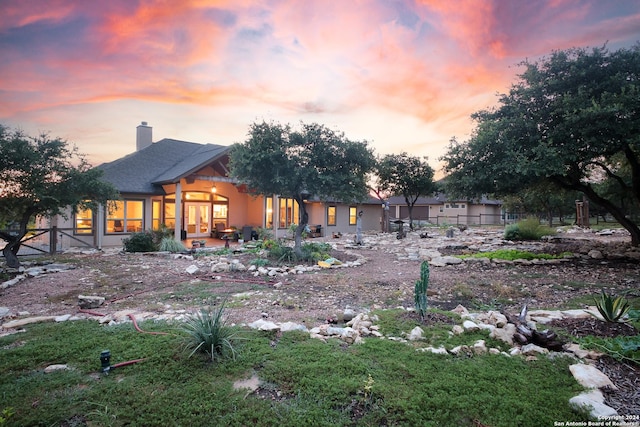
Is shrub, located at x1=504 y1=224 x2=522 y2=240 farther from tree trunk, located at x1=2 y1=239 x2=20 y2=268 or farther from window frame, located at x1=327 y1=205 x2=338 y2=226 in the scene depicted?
tree trunk, located at x1=2 y1=239 x2=20 y2=268

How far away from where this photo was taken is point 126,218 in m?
14.8

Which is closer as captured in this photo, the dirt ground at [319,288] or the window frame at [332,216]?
the dirt ground at [319,288]

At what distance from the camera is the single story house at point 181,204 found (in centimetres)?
1408

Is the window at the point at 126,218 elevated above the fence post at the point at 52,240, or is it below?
above

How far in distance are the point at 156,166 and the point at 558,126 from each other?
17778mm

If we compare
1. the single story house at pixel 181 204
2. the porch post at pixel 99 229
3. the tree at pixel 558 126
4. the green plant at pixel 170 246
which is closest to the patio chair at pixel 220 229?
→ the single story house at pixel 181 204

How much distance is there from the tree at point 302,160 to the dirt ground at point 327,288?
2830 mm

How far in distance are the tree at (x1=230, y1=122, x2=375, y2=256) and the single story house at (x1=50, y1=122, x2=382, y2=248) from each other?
2.53 meters

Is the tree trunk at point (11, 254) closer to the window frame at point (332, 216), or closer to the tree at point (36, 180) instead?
the tree at point (36, 180)

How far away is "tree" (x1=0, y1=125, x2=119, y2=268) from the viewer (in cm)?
874

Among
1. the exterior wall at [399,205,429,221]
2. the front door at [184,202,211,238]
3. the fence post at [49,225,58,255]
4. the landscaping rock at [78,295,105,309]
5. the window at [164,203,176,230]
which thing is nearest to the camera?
the landscaping rock at [78,295,105,309]

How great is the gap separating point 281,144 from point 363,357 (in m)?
8.08

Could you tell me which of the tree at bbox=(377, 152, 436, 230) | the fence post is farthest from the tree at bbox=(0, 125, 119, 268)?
the tree at bbox=(377, 152, 436, 230)

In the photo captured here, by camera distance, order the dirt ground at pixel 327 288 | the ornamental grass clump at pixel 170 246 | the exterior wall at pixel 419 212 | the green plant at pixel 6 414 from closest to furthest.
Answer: the green plant at pixel 6 414 → the dirt ground at pixel 327 288 → the ornamental grass clump at pixel 170 246 → the exterior wall at pixel 419 212
